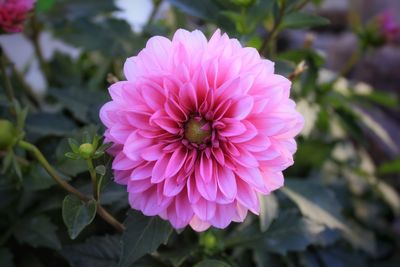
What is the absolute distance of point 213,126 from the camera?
50 cm

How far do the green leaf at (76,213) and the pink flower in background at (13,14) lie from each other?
0.97ft

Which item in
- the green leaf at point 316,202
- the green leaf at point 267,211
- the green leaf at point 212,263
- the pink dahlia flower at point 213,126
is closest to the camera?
the pink dahlia flower at point 213,126

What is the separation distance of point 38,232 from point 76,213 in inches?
8.8

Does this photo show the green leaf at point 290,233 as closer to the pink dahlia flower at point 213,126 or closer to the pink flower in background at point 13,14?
the pink dahlia flower at point 213,126

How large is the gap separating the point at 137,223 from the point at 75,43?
0.51 m

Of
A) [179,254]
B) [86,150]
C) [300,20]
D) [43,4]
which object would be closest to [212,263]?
[179,254]

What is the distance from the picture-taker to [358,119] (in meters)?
1.06

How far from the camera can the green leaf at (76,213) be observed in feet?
1.55

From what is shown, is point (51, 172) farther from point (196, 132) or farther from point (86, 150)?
point (196, 132)

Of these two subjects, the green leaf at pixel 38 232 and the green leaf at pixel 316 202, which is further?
the green leaf at pixel 316 202

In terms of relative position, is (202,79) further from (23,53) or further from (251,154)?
(23,53)

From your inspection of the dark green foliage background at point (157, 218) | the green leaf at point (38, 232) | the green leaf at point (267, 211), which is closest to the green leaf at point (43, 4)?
the dark green foliage background at point (157, 218)

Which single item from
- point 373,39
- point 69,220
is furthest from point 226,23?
point 373,39

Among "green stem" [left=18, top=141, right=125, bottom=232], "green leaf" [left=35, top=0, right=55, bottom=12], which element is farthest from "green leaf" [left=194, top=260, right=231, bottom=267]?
"green leaf" [left=35, top=0, right=55, bottom=12]
